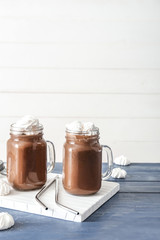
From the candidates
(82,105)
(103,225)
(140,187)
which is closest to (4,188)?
(103,225)

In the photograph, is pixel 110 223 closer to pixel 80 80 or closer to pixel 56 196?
pixel 56 196

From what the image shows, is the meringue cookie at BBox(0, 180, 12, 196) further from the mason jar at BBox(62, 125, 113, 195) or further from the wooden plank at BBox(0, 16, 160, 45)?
the wooden plank at BBox(0, 16, 160, 45)

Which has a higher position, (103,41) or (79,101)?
(103,41)

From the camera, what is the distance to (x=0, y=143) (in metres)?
2.35

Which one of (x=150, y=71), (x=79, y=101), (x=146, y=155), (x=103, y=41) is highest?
(x=103, y=41)

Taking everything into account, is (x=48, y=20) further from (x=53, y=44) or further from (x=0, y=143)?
(x=0, y=143)

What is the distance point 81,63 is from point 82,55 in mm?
43

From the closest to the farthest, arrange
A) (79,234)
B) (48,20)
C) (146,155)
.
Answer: (79,234), (48,20), (146,155)

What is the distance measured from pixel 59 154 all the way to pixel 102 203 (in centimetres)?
120

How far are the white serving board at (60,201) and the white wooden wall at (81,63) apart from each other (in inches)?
42.1

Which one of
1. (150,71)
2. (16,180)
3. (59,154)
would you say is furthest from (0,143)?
(16,180)

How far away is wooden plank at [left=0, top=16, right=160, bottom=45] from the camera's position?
2221 millimetres

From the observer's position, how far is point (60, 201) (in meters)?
1.14

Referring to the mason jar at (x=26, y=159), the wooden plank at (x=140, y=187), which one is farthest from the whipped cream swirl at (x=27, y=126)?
the wooden plank at (x=140, y=187)
